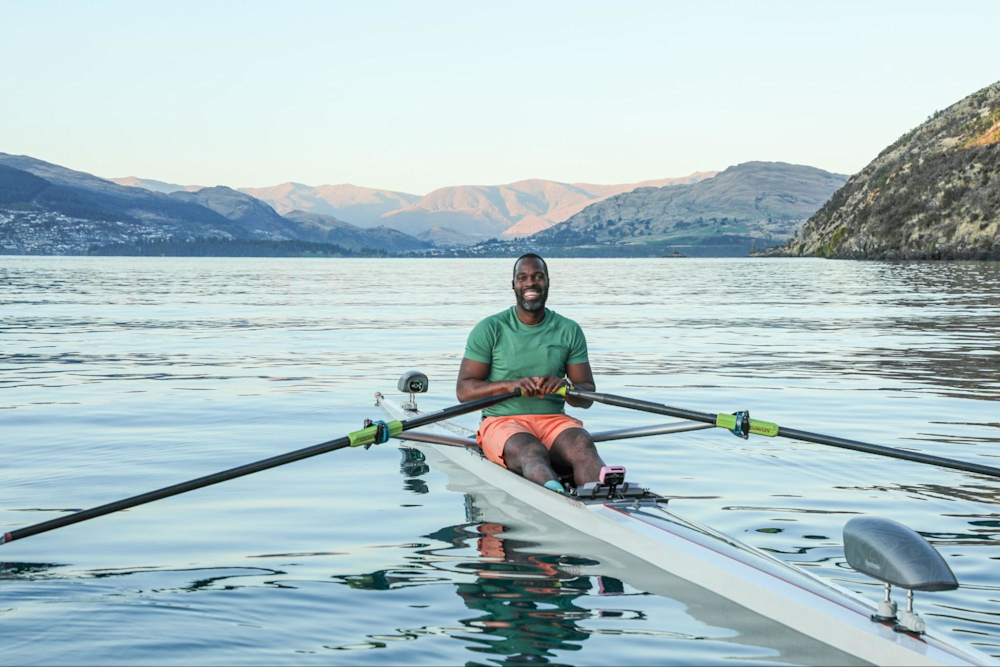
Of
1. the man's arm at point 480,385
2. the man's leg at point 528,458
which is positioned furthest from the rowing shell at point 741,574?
the man's arm at point 480,385

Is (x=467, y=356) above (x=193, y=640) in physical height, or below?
above

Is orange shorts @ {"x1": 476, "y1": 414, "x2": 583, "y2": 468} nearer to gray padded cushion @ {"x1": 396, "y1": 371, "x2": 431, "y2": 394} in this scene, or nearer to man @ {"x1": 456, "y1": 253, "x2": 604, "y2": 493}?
man @ {"x1": 456, "y1": 253, "x2": 604, "y2": 493}

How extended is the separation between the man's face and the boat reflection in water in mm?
1832

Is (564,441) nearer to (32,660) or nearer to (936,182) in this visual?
(32,660)

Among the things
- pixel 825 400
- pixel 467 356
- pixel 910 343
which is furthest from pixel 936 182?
pixel 467 356

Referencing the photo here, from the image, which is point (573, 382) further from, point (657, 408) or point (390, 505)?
point (390, 505)

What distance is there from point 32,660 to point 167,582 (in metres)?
1.52

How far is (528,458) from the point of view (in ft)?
29.4

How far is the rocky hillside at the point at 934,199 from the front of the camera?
99062 mm

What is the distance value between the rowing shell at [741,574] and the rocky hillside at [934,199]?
94.1 meters

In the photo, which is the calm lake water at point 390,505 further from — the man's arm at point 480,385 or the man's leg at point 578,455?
the man's arm at point 480,385

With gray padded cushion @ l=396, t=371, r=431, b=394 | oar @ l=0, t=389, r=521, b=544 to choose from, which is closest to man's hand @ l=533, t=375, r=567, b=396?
oar @ l=0, t=389, r=521, b=544

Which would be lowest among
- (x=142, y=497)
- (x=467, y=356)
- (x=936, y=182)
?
(x=142, y=497)

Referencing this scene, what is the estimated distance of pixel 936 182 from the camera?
113562mm
